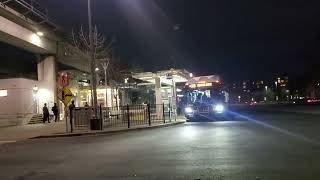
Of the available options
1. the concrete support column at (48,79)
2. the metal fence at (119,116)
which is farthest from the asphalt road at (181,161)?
the concrete support column at (48,79)

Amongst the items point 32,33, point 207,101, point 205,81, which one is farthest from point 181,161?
Answer: point 32,33

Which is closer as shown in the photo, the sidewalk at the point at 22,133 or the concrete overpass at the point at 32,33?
the sidewalk at the point at 22,133

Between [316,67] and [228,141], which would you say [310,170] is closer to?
[228,141]

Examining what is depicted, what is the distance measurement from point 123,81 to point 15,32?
1063 inches

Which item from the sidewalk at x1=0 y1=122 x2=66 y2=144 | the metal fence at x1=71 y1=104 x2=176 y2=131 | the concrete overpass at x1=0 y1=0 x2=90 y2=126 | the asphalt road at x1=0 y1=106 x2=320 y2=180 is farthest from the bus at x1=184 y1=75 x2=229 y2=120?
the asphalt road at x1=0 y1=106 x2=320 y2=180

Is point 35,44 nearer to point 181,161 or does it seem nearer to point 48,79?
point 48,79

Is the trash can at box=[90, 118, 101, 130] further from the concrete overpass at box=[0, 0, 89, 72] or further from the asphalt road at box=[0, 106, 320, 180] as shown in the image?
the asphalt road at box=[0, 106, 320, 180]

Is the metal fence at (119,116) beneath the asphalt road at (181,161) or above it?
above

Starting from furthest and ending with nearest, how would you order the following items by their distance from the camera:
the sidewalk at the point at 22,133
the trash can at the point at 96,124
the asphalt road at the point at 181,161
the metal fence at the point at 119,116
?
the metal fence at the point at 119,116 → the trash can at the point at 96,124 → the sidewalk at the point at 22,133 → the asphalt road at the point at 181,161

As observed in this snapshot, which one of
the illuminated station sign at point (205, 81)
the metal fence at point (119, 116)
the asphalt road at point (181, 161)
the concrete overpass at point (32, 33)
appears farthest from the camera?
the illuminated station sign at point (205, 81)

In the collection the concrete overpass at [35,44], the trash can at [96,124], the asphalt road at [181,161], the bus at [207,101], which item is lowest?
the asphalt road at [181,161]

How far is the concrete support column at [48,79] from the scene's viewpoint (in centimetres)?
4731

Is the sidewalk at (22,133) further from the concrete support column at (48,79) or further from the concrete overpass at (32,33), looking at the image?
the concrete support column at (48,79)

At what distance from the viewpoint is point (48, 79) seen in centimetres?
4766
